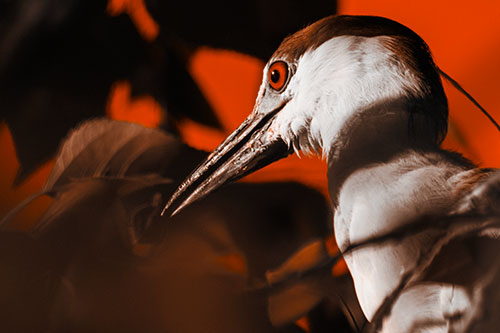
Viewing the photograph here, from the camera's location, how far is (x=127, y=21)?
0.78 m

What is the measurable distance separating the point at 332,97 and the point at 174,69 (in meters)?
0.26

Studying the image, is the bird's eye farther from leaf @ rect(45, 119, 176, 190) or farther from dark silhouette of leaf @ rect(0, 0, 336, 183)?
leaf @ rect(45, 119, 176, 190)

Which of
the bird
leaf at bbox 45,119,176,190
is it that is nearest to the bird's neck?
the bird

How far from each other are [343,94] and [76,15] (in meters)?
0.45

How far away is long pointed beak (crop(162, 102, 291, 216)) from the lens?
2.46ft

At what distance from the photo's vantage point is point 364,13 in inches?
29.8

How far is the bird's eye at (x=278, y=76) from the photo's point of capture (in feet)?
2.44

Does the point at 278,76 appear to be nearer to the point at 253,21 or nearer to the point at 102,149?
the point at 253,21

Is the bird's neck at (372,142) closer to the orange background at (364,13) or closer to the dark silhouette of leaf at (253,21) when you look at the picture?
the orange background at (364,13)

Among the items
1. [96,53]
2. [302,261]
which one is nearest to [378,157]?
[302,261]

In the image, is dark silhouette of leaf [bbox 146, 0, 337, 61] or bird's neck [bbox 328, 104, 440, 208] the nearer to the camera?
bird's neck [bbox 328, 104, 440, 208]

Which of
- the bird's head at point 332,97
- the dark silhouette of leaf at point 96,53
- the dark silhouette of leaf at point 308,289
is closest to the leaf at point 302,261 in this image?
the dark silhouette of leaf at point 308,289

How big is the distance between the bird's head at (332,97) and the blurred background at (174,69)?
27 millimetres

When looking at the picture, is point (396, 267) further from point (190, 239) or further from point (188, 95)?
point (188, 95)
